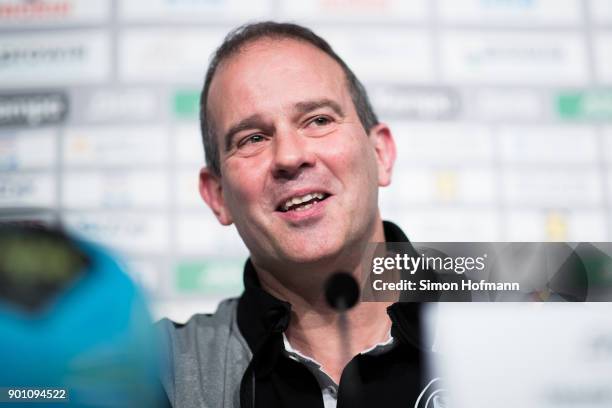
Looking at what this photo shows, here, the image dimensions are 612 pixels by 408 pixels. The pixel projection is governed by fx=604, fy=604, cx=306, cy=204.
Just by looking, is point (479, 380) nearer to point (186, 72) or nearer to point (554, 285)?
point (554, 285)

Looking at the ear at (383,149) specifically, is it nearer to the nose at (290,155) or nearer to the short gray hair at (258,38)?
the short gray hair at (258,38)

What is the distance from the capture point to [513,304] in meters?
0.57

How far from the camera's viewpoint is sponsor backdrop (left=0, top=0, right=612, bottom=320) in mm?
1521

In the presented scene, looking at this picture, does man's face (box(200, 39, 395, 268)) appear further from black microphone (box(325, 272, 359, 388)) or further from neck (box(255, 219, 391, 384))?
black microphone (box(325, 272, 359, 388))

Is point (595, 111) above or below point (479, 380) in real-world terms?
above

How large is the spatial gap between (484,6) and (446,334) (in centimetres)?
129

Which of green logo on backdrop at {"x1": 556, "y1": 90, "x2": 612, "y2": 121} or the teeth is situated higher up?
green logo on backdrop at {"x1": 556, "y1": 90, "x2": 612, "y2": 121}

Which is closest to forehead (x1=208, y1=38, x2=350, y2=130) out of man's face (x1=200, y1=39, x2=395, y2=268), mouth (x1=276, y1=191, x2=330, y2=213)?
man's face (x1=200, y1=39, x2=395, y2=268)

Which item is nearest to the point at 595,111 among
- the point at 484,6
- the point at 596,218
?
the point at 596,218

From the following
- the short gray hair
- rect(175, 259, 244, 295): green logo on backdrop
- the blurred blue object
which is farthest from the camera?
rect(175, 259, 244, 295): green logo on backdrop

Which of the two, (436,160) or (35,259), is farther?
(436,160)

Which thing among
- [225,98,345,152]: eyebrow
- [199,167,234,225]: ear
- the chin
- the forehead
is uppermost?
the forehead

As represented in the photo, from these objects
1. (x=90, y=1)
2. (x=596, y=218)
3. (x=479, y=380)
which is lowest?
(x=479, y=380)

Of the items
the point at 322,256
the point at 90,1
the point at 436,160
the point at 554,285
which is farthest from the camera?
the point at 90,1
